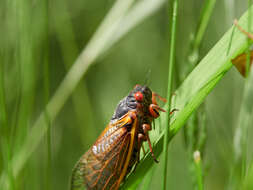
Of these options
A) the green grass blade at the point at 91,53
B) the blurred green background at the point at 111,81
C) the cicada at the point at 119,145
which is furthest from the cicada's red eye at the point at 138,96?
the blurred green background at the point at 111,81

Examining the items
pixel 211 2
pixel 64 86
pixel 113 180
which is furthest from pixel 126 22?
pixel 113 180

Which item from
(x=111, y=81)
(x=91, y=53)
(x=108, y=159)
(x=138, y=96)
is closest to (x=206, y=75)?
(x=138, y=96)

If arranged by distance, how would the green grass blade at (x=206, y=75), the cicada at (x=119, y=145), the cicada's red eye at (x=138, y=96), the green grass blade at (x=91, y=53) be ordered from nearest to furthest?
the green grass blade at (x=206, y=75), the cicada at (x=119, y=145), the cicada's red eye at (x=138, y=96), the green grass blade at (x=91, y=53)

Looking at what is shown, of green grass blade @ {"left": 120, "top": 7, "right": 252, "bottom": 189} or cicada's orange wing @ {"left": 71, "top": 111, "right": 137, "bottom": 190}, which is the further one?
cicada's orange wing @ {"left": 71, "top": 111, "right": 137, "bottom": 190}

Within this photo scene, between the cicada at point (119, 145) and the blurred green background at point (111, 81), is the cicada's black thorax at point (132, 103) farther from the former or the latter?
the blurred green background at point (111, 81)

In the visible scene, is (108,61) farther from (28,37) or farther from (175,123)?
(175,123)

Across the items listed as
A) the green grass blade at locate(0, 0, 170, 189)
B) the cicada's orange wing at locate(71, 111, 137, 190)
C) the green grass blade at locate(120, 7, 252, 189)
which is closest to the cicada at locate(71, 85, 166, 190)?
the cicada's orange wing at locate(71, 111, 137, 190)

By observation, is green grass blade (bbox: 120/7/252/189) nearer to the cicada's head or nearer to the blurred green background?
the cicada's head

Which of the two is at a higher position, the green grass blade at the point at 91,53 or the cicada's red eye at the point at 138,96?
the green grass blade at the point at 91,53
